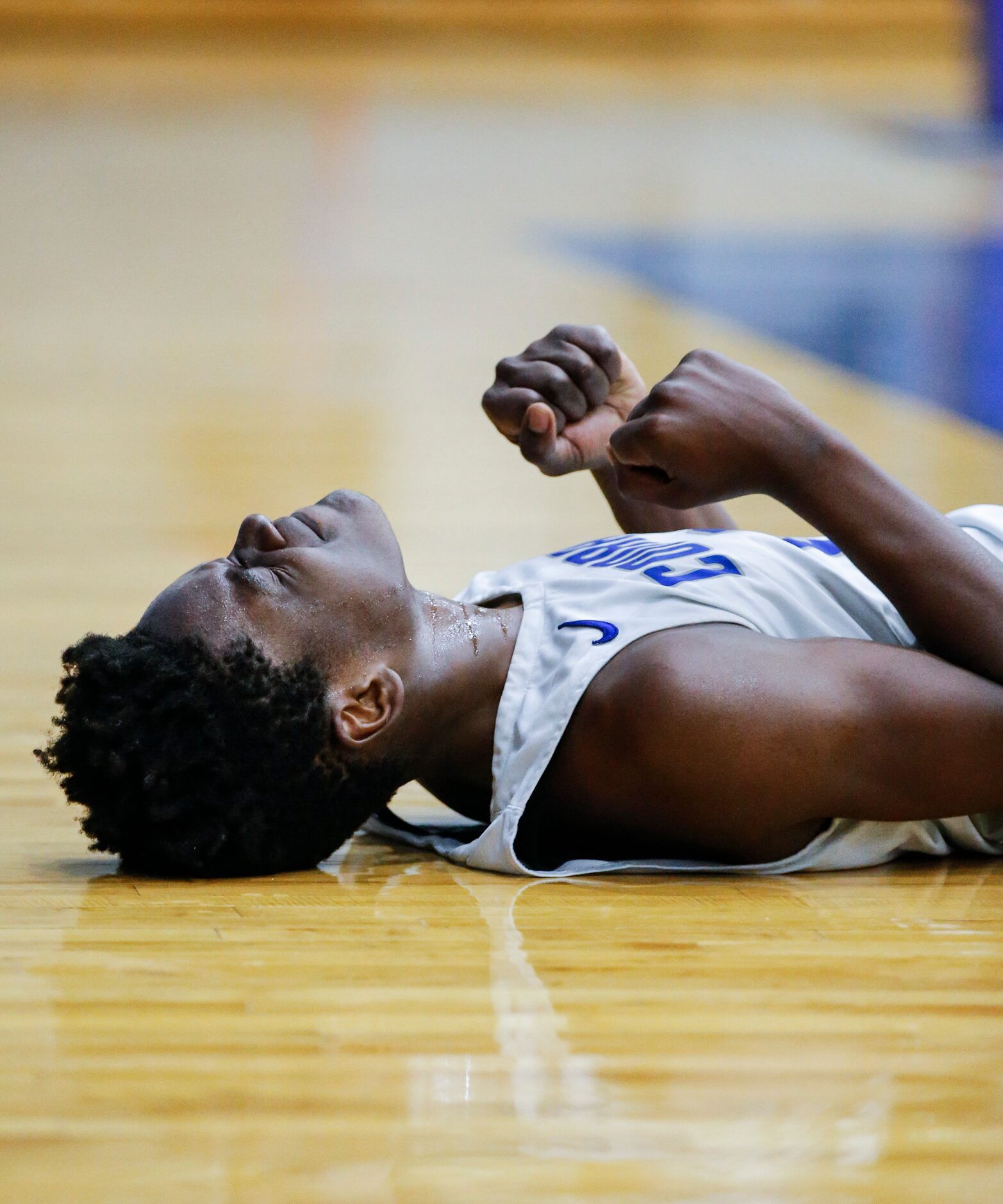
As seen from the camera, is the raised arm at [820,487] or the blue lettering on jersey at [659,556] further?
the blue lettering on jersey at [659,556]

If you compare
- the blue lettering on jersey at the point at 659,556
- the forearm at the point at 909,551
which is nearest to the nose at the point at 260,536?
the blue lettering on jersey at the point at 659,556

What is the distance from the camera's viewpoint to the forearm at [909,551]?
1.91 m

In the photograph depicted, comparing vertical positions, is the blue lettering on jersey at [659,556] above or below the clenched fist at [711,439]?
below

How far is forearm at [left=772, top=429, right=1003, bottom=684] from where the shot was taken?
1.91 metres

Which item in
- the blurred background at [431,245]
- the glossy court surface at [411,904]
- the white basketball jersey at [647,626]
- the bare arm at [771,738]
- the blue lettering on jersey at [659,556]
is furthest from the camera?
the blurred background at [431,245]

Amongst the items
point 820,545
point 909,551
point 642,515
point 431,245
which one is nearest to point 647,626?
point 909,551

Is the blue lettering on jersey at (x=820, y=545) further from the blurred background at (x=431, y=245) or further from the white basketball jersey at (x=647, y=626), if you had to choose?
the blurred background at (x=431, y=245)

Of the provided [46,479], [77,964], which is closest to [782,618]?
[77,964]

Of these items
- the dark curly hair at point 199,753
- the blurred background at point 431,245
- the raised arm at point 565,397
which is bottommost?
the blurred background at point 431,245

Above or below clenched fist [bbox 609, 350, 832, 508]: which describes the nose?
below

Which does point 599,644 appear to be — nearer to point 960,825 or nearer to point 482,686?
point 482,686

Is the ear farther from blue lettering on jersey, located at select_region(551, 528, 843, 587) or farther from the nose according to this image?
blue lettering on jersey, located at select_region(551, 528, 843, 587)

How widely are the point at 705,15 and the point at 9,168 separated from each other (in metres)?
10.1

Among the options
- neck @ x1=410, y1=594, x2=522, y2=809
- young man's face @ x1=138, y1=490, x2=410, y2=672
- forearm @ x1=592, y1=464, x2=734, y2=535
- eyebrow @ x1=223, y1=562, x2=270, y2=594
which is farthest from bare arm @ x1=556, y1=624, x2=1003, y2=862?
forearm @ x1=592, y1=464, x2=734, y2=535
